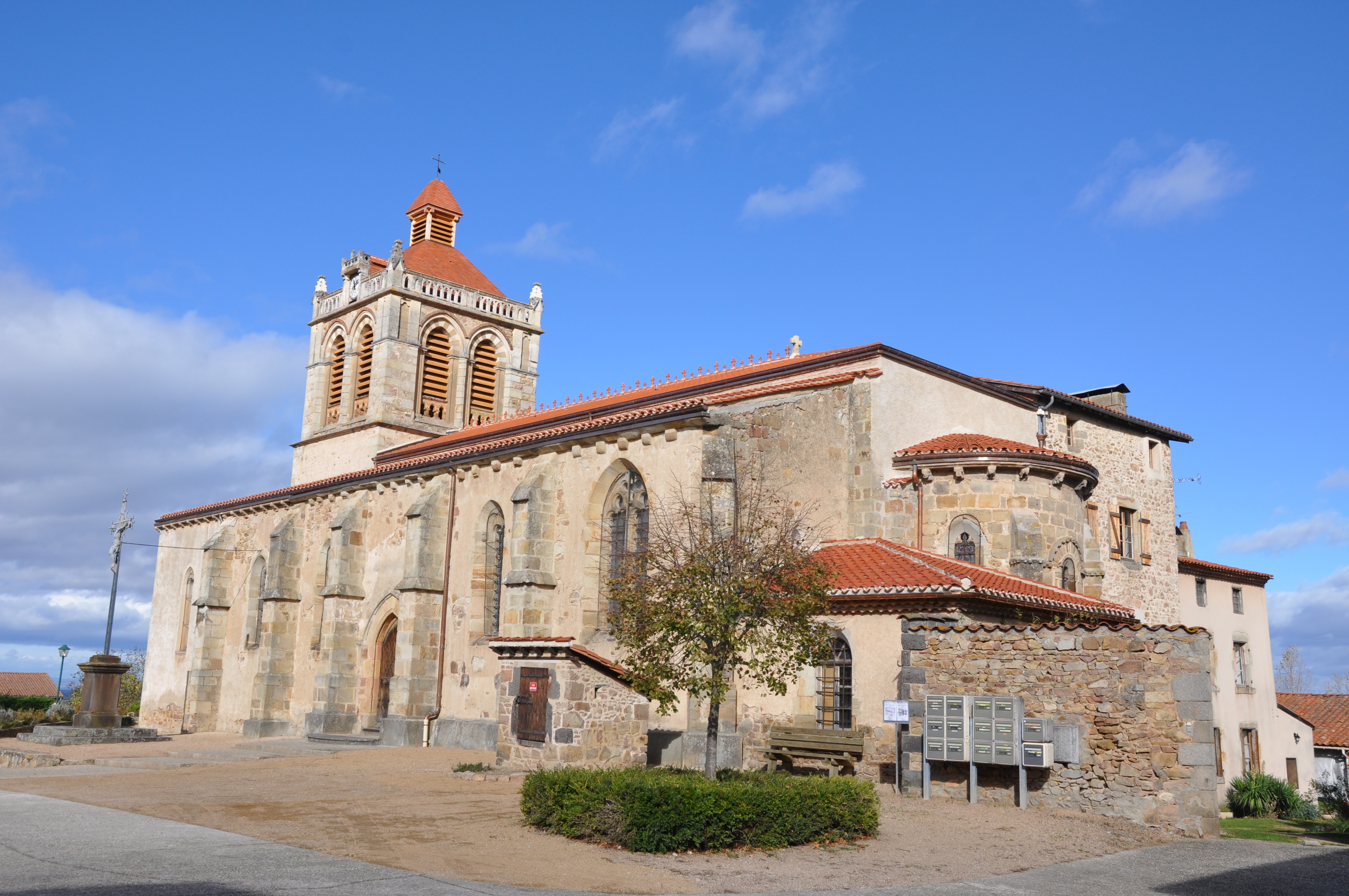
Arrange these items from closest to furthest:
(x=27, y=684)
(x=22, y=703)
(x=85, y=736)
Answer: (x=85, y=736) < (x=22, y=703) < (x=27, y=684)

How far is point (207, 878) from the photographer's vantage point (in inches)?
371

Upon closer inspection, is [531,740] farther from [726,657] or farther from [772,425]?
[772,425]

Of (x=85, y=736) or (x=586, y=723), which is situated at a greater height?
(x=586, y=723)

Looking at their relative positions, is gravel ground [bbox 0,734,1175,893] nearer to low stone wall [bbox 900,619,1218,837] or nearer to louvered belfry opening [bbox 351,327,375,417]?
low stone wall [bbox 900,619,1218,837]

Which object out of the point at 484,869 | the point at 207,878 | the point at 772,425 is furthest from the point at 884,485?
the point at 207,878

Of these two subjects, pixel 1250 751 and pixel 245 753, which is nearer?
pixel 245 753

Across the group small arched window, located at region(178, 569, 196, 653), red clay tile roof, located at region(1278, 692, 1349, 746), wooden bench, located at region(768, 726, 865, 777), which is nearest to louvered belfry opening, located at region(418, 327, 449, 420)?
small arched window, located at region(178, 569, 196, 653)

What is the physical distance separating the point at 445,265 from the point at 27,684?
134 ft

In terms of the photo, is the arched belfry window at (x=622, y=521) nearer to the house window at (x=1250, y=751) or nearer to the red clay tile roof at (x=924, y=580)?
the red clay tile roof at (x=924, y=580)

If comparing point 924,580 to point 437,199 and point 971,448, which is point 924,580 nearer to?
point 971,448

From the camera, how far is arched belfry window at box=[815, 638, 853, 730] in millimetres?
17781

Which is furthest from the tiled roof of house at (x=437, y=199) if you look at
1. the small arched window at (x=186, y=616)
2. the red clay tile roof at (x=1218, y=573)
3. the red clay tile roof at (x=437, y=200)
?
the red clay tile roof at (x=1218, y=573)

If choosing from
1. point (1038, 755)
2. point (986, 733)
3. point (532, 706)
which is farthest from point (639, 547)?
point (1038, 755)

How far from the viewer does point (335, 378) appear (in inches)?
1532
